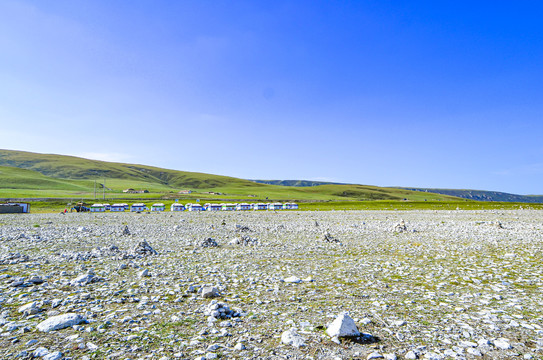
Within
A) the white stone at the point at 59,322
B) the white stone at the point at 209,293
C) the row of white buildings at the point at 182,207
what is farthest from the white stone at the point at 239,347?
the row of white buildings at the point at 182,207

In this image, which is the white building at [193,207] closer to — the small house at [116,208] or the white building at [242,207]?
the white building at [242,207]

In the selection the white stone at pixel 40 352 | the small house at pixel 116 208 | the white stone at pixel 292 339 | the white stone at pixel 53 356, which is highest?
the white stone at pixel 292 339

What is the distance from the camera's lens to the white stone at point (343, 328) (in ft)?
19.5

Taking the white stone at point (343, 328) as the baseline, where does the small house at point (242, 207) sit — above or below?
below

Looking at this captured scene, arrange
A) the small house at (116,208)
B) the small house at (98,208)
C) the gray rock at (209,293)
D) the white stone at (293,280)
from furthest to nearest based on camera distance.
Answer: the small house at (116,208) → the small house at (98,208) → the white stone at (293,280) → the gray rock at (209,293)

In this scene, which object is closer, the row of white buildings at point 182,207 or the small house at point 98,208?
the small house at point 98,208

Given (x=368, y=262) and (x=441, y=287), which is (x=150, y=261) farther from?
(x=441, y=287)

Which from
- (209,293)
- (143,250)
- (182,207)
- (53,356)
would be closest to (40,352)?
(53,356)

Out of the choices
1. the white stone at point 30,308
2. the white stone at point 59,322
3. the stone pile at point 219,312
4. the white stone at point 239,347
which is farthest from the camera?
the white stone at point 30,308

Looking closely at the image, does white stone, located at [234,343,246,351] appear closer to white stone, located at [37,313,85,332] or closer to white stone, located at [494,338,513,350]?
white stone, located at [37,313,85,332]

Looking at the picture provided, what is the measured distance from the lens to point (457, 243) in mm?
20328

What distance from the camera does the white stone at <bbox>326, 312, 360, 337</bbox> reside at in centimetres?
593

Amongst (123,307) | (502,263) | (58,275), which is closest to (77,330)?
(123,307)

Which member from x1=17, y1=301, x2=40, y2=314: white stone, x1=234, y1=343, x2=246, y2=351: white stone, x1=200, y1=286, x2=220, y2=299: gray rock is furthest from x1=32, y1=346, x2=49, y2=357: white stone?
x1=200, y1=286, x2=220, y2=299: gray rock
